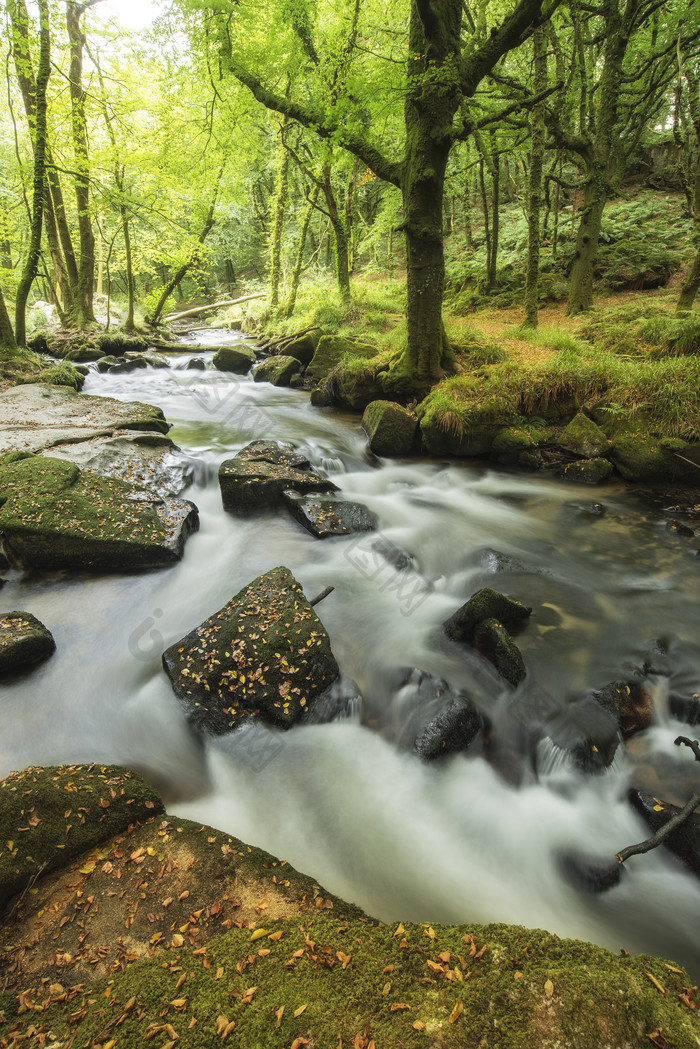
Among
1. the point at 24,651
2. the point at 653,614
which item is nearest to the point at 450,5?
the point at 653,614

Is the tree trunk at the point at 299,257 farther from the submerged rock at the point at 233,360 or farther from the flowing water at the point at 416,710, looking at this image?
the flowing water at the point at 416,710

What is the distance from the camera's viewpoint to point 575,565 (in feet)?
18.6

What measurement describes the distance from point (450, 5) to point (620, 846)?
1063 centimetres

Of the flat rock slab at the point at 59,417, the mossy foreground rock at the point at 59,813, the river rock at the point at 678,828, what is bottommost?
the river rock at the point at 678,828

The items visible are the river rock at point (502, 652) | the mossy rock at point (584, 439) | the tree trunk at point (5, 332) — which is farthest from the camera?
the tree trunk at point (5, 332)

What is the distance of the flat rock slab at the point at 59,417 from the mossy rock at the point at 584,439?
7.28 meters

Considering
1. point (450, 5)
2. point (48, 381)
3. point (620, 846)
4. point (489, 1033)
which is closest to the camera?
point (489, 1033)

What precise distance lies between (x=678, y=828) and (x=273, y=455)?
6362mm

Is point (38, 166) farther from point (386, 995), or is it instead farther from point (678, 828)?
point (678, 828)

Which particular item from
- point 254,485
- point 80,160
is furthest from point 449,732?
point 80,160

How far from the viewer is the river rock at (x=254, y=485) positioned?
6531mm

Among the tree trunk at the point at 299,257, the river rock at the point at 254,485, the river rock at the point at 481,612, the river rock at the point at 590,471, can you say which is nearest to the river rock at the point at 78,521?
the river rock at the point at 254,485

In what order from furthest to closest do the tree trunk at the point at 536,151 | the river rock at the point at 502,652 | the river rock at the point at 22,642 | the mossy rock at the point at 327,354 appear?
the mossy rock at the point at 327,354
the tree trunk at the point at 536,151
the river rock at the point at 502,652
the river rock at the point at 22,642

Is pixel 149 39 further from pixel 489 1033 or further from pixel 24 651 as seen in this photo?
pixel 489 1033
